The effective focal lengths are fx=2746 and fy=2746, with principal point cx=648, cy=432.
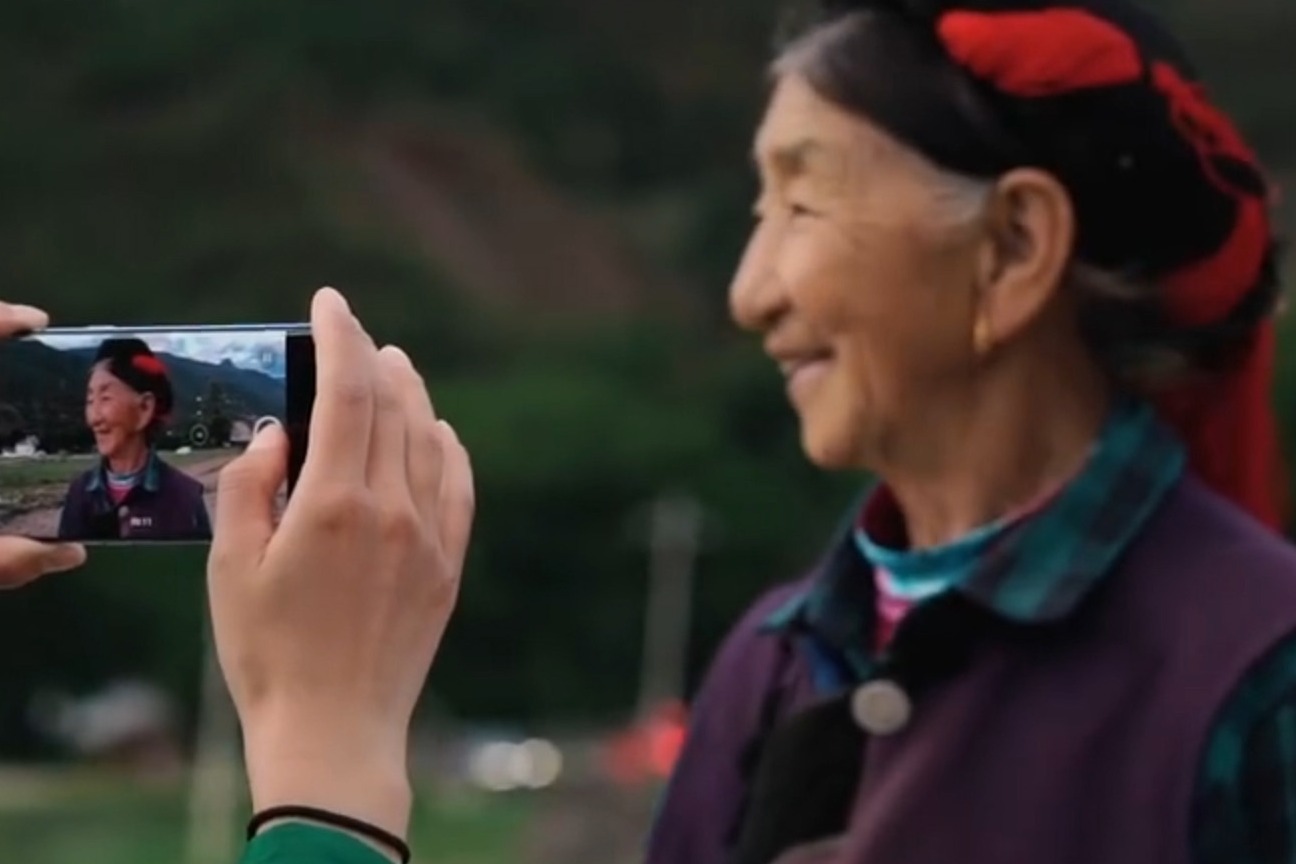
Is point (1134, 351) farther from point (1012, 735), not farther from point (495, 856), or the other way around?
point (495, 856)

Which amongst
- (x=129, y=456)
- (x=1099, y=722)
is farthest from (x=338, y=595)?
(x=1099, y=722)

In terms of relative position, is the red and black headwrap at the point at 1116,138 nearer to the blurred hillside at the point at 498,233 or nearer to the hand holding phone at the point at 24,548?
the hand holding phone at the point at 24,548

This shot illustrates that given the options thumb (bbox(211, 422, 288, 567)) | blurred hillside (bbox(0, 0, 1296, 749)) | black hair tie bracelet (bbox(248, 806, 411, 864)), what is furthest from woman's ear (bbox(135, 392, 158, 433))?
blurred hillside (bbox(0, 0, 1296, 749))

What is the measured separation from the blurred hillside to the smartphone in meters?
17.5

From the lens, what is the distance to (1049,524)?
4.83ft

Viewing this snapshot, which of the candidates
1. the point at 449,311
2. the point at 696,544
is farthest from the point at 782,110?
the point at 696,544

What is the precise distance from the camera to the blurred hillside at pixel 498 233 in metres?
19.6

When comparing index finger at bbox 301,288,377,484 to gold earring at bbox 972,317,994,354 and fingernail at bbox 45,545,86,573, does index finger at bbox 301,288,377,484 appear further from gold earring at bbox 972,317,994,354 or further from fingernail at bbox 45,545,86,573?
gold earring at bbox 972,317,994,354

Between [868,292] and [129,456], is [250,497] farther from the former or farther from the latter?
[868,292]

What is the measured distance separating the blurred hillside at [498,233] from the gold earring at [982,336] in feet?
56.4

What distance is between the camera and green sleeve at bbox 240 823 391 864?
3.06 ft

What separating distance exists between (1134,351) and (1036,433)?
0.23 feet

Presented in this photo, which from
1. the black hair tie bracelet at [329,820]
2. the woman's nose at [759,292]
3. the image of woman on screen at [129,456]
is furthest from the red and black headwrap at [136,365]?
the woman's nose at [759,292]

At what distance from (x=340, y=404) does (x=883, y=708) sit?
59 centimetres
